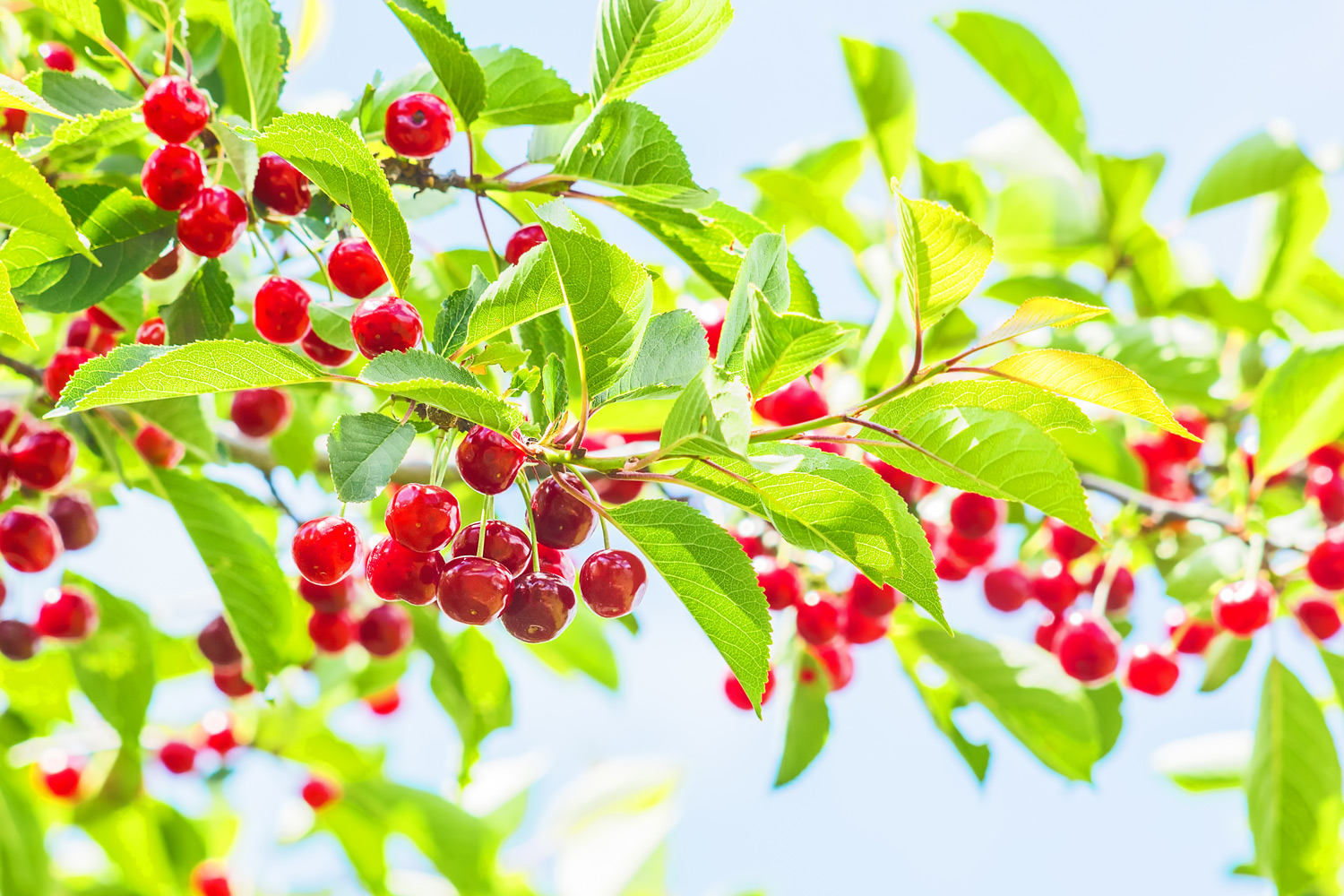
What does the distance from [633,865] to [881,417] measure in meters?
6.09

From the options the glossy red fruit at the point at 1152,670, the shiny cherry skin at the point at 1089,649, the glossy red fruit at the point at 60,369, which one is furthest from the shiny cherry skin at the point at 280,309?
the glossy red fruit at the point at 1152,670

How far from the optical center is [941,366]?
1.07 m

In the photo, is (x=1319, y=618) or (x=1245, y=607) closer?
(x=1245, y=607)

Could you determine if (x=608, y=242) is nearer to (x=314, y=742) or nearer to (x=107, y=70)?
(x=107, y=70)

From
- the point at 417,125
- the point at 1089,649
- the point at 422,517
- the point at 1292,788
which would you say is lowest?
the point at 1292,788

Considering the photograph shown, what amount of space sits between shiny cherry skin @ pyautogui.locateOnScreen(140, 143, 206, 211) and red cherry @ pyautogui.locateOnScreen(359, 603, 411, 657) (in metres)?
1.33

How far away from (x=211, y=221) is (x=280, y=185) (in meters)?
0.10

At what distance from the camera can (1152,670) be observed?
2373 mm

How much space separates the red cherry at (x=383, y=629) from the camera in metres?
2.38

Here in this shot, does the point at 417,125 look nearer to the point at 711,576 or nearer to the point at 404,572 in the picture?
the point at 404,572

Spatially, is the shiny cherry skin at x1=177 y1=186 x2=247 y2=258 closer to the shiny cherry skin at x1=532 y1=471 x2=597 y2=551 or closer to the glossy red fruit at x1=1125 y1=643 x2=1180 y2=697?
the shiny cherry skin at x1=532 y1=471 x2=597 y2=551

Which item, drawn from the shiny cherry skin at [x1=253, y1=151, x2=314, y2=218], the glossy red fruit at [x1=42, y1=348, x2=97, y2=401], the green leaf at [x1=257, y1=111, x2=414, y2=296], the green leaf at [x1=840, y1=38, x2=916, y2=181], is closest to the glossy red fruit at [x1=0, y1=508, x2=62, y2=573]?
the glossy red fruit at [x1=42, y1=348, x2=97, y2=401]

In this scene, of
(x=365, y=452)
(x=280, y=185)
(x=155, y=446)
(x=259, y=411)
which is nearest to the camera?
(x=365, y=452)

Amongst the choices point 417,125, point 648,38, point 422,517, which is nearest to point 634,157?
point 648,38
